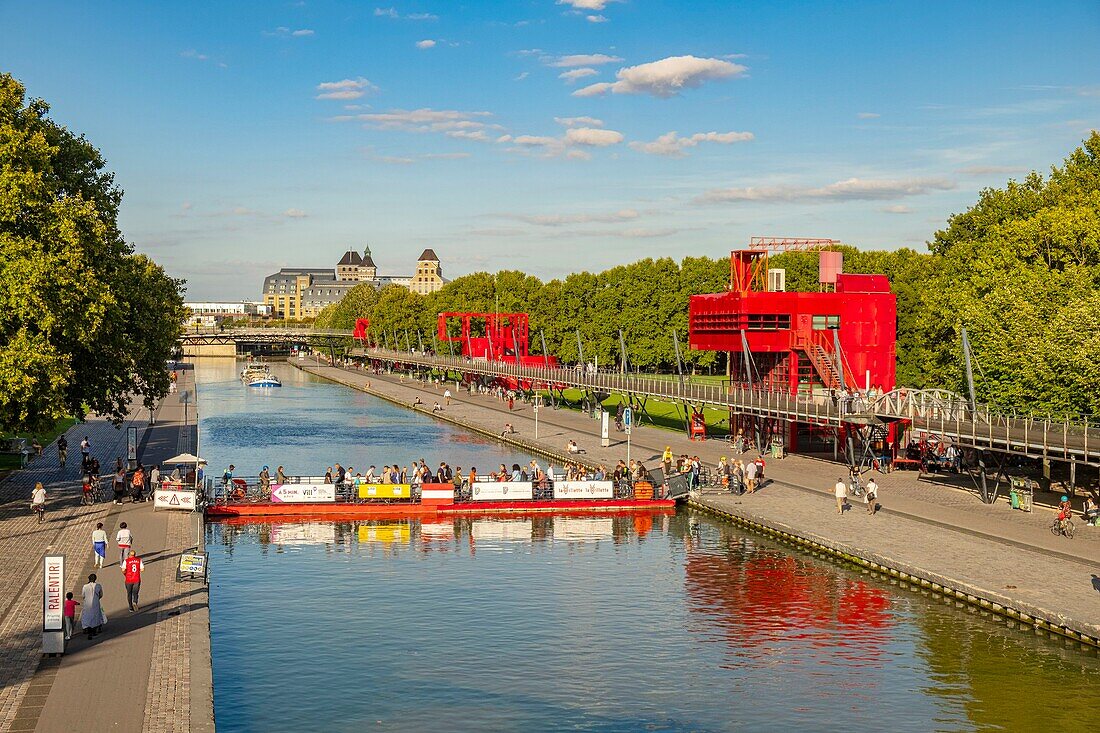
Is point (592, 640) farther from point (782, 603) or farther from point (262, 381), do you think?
point (262, 381)

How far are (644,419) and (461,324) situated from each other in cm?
7909

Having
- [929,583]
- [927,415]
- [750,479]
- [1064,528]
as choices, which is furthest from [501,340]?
[929,583]

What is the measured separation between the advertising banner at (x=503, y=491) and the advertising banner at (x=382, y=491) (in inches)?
117

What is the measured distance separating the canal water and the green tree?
25.5 ft

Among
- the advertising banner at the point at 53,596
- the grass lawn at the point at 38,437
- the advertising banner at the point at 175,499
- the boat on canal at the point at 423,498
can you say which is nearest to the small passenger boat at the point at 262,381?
the grass lawn at the point at 38,437

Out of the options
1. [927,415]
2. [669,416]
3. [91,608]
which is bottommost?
[91,608]

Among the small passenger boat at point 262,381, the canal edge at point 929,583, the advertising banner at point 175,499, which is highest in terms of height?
the small passenger boat at point 262,381

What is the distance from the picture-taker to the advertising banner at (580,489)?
155ft

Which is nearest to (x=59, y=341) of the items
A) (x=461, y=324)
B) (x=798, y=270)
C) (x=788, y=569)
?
(x=788, y=569)

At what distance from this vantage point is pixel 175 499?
133 feet

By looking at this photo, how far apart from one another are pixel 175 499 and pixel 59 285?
333 inches

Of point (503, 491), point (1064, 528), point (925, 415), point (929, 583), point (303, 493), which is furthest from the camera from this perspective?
point (925, 415)

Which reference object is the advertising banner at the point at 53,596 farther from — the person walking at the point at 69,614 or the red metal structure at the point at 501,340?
the red metal structure at the point at 501,340

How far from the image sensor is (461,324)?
158000 mm
